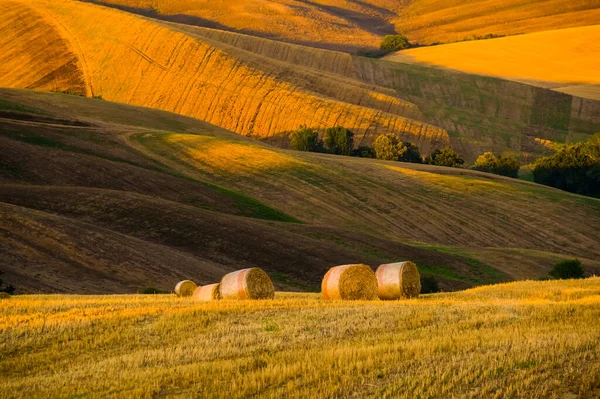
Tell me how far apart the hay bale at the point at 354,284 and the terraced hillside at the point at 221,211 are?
45.0ft

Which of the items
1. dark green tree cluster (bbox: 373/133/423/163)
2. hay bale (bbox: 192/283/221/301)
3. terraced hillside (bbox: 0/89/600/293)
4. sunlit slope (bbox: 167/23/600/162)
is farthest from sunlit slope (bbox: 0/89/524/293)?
sunlit slope (bbox: 167/23/600/162)

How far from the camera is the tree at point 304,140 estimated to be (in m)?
104

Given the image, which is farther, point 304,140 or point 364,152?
point 364,152

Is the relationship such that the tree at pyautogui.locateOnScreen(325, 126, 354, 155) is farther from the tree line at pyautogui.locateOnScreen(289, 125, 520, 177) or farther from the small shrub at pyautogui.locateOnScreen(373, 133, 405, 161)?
the small shrub at pyautogui.locateOnScreen(373, 133, 405, 161)

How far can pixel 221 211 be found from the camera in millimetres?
63188

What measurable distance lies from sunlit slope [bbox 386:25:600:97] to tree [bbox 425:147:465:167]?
133 ft

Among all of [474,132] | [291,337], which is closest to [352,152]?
[474,132]

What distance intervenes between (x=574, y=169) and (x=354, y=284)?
3024 inches

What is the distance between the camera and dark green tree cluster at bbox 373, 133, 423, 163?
338ft

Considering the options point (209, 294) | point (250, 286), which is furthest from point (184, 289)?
point (250, 286)

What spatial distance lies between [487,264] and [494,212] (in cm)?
1821

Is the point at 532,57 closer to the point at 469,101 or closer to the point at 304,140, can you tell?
the point at 469,101

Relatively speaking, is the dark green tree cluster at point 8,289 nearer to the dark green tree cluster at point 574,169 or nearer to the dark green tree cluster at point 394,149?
the dark green tree cluster at point 394,149

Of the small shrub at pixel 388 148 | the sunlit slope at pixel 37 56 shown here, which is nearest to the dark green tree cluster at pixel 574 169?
the small shrub at pixel 388 148
